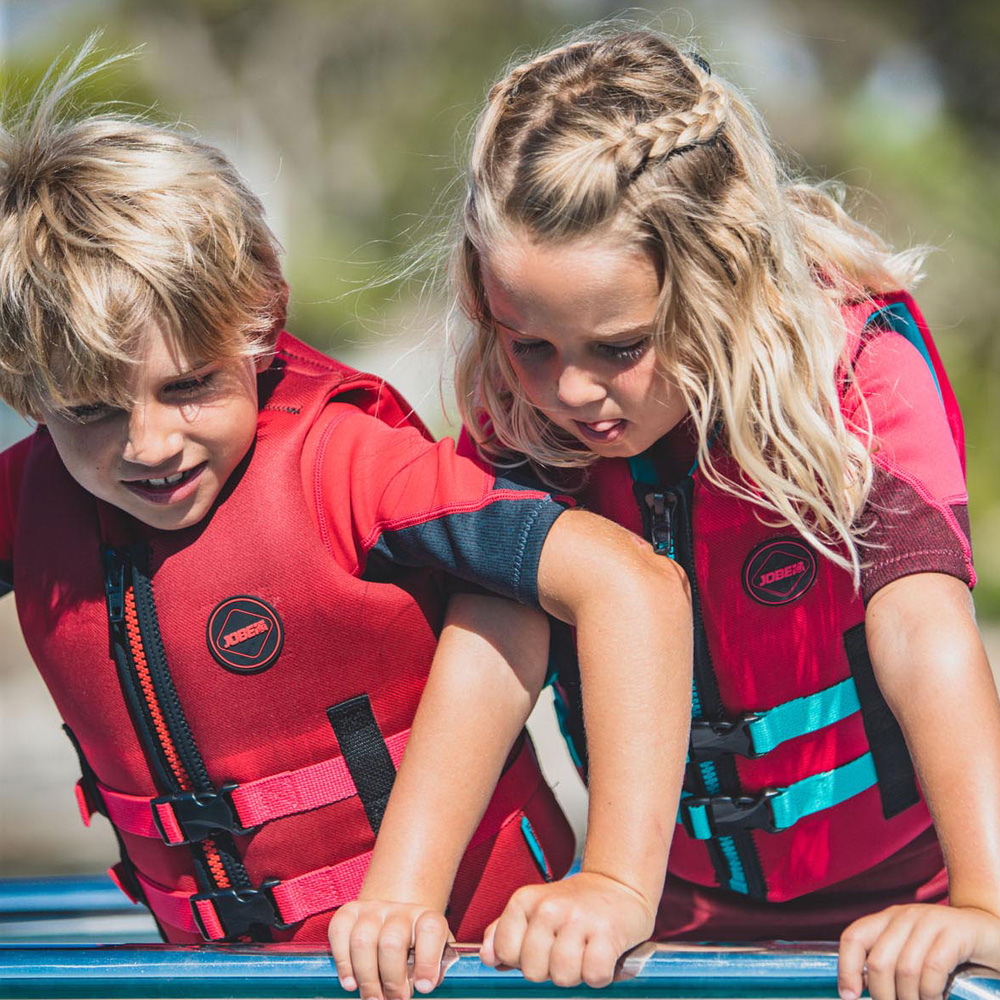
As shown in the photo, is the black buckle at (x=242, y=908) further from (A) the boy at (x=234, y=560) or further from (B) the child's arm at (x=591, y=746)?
(B) the child's arm at (x=591, y=746)

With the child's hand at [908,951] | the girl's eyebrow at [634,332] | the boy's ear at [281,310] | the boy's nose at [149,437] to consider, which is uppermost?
the boy's ear at [281,310]

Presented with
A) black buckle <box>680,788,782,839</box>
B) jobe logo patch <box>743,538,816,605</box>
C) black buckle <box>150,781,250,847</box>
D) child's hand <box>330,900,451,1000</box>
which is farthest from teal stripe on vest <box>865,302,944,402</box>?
black buckle <box>150,781,250,847</box>

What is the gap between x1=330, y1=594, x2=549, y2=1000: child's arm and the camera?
150 cm

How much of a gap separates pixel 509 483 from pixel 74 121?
782 mm

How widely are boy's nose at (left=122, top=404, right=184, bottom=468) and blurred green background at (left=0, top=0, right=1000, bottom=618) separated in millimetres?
7595

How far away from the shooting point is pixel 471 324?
69.0 inches

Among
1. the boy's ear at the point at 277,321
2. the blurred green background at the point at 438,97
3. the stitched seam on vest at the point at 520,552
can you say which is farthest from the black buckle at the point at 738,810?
the blurred green background at the point at 438,97

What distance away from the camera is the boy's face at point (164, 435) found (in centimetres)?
157

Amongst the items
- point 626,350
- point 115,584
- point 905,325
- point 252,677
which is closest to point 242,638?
point 252,677

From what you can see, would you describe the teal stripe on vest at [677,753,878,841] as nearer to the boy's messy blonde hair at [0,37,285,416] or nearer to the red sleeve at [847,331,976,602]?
the red sleeve at [847,331,976,602]

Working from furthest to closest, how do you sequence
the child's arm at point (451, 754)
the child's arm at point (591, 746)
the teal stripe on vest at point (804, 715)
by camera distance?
the teal stripe on vest at point (804, 715)
the child's arm at point (451, 754)
the child's arm at point (591, 746)

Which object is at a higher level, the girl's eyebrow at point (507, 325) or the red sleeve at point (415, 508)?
the girl's eyebrow at point (507, 325)

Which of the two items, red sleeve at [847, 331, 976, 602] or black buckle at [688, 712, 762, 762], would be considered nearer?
red sleeve at [847, 331, 976, 602]

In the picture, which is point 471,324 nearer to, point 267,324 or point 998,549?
point 267,324
